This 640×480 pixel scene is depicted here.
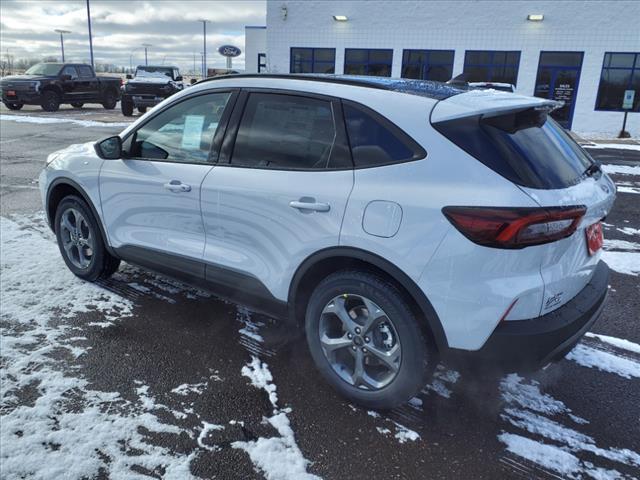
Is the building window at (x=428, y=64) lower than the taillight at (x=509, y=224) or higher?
higher

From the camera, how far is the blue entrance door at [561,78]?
65.4ft

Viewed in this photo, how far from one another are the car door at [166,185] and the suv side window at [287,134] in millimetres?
216

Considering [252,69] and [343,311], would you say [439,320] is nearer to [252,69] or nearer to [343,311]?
[343,311]

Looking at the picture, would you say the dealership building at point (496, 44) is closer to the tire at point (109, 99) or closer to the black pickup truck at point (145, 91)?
the black pickup truck at point (145, 91)

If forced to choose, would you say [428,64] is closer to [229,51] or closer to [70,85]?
[70,85]

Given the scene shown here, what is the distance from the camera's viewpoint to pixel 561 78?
2027 cm

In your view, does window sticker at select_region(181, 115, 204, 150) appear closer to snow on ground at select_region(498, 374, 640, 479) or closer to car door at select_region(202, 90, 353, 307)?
car door at select_region(202, 90, 353, 307)

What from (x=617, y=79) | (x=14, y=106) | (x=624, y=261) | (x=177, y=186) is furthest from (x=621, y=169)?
(x=14, y=106)

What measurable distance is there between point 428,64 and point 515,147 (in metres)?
20.4

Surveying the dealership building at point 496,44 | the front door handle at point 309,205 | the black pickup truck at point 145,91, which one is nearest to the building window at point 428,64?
the dealership building at point 496,44

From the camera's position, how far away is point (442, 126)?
245cm

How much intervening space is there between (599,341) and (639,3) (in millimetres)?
19862

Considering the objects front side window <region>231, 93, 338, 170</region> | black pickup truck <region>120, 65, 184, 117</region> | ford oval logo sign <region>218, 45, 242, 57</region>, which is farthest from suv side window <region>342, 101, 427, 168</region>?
ford oval logo sign <region>218, 45, 242, 57</region>

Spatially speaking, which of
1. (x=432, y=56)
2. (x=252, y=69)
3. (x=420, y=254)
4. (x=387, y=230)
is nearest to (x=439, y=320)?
(x=420, y=254)
